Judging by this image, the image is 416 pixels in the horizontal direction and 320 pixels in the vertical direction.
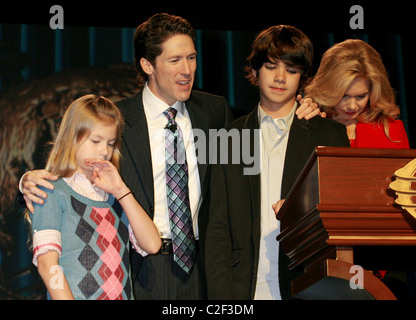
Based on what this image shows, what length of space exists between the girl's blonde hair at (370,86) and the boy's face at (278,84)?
0.23 metres

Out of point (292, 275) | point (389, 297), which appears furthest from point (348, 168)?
point (292, 275)

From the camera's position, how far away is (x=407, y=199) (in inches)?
67.0

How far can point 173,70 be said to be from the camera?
3014 mm

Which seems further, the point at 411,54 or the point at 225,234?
the point at 411,54

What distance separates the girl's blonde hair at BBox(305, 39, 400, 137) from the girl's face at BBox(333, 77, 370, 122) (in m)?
0.02

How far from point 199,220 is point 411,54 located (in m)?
2.34

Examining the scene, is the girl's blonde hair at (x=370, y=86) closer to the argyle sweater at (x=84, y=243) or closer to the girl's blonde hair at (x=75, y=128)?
the girl's blonde hair at (x=75, y=128)

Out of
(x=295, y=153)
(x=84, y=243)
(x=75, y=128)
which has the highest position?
(x=75, y=128)

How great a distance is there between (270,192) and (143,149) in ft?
2.01

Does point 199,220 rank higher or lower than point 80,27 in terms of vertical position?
lower

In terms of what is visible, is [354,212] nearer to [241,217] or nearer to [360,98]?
[241,217]

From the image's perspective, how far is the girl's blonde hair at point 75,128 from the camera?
237 centimetres

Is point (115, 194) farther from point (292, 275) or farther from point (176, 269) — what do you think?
point (292, 275)

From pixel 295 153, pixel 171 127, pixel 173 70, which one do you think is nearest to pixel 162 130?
pixel 171 127
